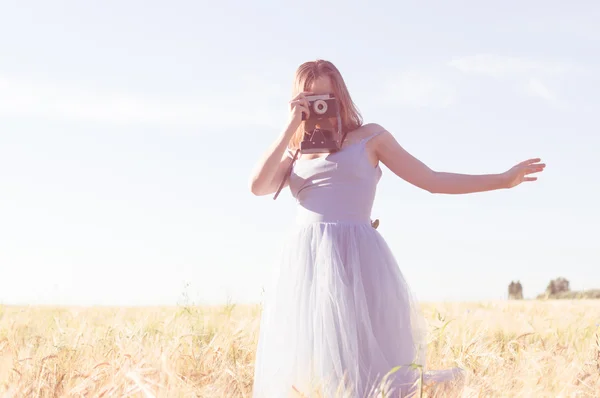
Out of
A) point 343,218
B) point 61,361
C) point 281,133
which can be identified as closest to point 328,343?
point 343,218

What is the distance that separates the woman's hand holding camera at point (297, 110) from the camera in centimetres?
329

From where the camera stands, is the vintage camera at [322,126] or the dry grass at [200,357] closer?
the dry grass at [200,357]

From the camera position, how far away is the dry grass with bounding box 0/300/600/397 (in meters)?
2.88

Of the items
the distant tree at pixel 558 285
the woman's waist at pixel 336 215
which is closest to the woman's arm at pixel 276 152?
the woman's waist at pixel 336 215

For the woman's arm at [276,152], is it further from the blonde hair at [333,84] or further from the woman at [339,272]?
the blonde hair at [333,84]

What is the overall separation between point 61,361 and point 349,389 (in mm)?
1585

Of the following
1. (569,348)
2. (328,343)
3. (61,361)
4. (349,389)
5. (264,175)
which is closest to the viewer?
(349,389)

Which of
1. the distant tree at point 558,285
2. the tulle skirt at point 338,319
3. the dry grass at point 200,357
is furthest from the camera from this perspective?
the distant tree at point 558,285

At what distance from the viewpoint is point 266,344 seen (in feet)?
10.9

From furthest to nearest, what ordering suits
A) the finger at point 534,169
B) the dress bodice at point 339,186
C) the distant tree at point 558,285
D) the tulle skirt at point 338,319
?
the distant tree at point 558,285 < the finger at point 534,169 < the dress bodice at point 339,186 < the tulle skirt at point 338,319

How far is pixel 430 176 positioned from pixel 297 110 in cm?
70

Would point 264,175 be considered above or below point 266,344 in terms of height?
above

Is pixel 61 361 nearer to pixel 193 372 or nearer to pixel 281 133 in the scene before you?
pixel 193 372

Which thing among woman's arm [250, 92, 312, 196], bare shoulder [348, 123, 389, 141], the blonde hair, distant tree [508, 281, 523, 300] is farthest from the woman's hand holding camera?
distant tree [508, 281, 523, 300]
